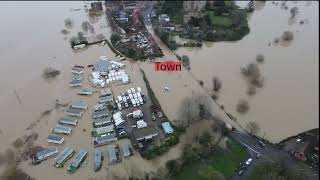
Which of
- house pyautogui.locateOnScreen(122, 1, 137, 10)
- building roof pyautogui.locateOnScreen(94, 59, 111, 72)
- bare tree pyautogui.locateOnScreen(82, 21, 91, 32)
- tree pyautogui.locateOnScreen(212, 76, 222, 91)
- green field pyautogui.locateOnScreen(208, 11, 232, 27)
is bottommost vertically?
tree pyautogui.locateOnScreen(212, 76, 222, 91)

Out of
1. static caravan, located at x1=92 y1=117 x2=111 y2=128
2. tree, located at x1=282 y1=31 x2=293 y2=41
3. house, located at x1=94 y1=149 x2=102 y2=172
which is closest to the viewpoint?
house, located at x1=94 y1=149 x2=102 y2=172

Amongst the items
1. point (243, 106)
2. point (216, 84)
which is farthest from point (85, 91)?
point (243, 106)

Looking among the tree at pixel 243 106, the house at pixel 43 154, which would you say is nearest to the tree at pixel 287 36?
the tree at pixel 243 106

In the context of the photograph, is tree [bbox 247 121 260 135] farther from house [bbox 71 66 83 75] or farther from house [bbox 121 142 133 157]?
house [bbox 71 66 83 75]

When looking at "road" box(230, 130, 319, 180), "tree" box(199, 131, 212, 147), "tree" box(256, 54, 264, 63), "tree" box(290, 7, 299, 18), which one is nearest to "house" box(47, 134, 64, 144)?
"tree" box(199, 131, 212, 147)

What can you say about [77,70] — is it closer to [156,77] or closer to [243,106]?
[156,77]

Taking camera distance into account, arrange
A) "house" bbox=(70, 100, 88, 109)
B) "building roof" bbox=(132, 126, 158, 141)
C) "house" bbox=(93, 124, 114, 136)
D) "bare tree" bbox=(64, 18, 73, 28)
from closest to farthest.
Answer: "building roof" bbox=(132, 126, 158, 141), "house" bbox=(93, 124, 114, 136), "house" bbox=(70, 100, 88, 109), "bare tree" bbox=(64, 18, 73, 28)

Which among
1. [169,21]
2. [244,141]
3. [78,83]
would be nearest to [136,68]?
[78,83]
